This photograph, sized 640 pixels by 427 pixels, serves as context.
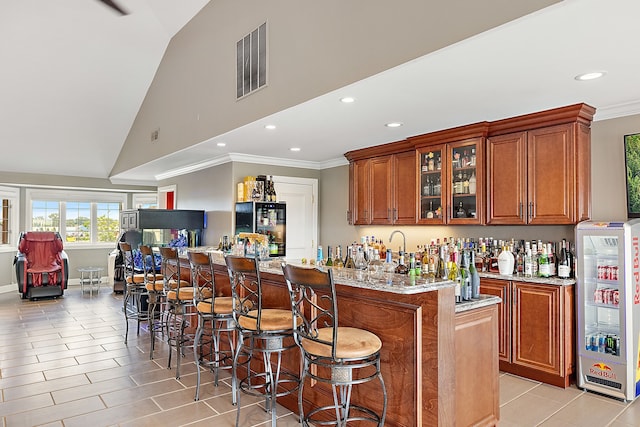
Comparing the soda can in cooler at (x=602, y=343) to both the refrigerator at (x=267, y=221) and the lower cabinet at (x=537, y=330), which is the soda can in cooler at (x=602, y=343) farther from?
the refrigerator at (x=267, y=221)

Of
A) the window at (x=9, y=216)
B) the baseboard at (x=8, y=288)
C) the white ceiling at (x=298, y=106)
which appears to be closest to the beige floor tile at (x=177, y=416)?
the white ceiling at (x=298, y=106)

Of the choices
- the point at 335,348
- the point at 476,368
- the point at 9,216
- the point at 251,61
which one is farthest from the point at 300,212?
the point at 9,216

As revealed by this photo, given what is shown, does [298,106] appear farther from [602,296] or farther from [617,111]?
[602,296]

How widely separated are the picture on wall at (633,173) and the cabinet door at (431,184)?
169 centimetres

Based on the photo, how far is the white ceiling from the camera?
248 cm

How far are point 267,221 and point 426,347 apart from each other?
3.99 meters

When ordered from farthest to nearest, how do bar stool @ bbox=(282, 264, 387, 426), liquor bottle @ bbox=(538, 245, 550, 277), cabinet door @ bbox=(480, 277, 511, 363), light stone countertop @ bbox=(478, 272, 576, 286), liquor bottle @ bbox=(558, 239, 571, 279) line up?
cabinet door @ bbox=(480, 277, 511, 363) < liquor bottle @ bbox=(538, 245, 550, 277) < liquor bottle @ bbox=(558, 239, 571, 279) < light stone countertop @ bbox=(478, 272, 576, 286) < bar stool @ bbox=(282, 264, 387, 426)

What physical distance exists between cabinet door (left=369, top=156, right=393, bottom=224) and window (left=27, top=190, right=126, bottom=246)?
7340mm

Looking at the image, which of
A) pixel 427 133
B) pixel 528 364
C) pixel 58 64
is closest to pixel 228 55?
pixel 427 133

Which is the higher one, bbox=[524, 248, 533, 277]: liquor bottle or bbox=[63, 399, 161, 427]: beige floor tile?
bbox=[524, 248, 533, 277]: liquor bottle

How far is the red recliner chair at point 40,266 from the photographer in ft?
26.0

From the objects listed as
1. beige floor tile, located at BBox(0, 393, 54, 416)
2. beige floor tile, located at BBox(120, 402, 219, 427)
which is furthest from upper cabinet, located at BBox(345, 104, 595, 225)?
beige floor tile, located at BBox(0, 393, 54, 416)

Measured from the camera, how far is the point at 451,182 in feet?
15.5

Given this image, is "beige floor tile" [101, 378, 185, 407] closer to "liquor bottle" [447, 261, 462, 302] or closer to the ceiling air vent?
"liquor bottle" [447, 261, 462, 302]
